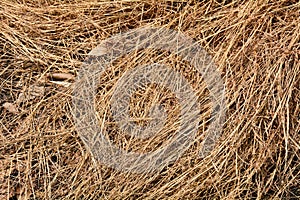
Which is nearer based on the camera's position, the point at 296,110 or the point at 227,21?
the point at 296,110

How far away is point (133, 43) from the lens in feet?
5.74

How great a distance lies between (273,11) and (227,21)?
0.13 m

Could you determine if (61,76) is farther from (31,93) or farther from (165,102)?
(165,102)

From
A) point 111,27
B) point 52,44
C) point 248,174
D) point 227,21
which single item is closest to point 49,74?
point 52,44

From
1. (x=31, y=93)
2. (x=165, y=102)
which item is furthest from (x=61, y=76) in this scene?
(x=165, y=102)

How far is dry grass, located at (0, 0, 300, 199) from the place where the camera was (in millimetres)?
1562

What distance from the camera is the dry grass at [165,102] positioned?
1562mm

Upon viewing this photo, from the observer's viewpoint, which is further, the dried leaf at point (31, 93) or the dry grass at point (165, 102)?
the dried leaf at point (31, 93)

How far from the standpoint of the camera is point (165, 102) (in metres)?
1.66

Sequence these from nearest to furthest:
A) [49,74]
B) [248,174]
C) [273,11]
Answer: [248,174]
[273,11]
[49,74]

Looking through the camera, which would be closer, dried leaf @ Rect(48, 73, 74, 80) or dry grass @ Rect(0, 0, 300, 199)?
dry grass @ Rect(0, 0, 300, 199)

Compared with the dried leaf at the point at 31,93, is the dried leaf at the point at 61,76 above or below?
above

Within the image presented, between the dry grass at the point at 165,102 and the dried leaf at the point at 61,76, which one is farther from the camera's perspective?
the dried leaf at the point at 61,76

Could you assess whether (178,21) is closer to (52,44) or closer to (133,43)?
(133,43)
